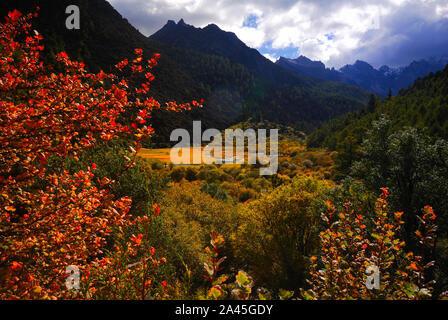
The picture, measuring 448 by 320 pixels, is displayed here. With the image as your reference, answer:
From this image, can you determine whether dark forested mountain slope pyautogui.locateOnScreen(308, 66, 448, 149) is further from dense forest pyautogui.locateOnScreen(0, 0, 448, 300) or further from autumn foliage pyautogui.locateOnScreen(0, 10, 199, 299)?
autumn foliage pyautogui.locateOnScreen(0, 10, 199, 299)

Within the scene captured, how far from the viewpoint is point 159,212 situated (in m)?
2.50

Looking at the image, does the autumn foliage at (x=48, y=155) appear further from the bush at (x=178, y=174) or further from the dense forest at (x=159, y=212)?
the bush at (x=178, y=174)

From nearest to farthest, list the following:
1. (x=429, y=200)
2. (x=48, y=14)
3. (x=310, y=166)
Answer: (x=429, y=200) < (x=310, y=166) < (x=48, y=14)

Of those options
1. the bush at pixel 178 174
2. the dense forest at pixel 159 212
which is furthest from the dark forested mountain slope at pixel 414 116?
the bush at pixel 178 174

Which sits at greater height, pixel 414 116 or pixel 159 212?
pixel 414 116

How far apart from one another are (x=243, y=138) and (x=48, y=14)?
319 ft

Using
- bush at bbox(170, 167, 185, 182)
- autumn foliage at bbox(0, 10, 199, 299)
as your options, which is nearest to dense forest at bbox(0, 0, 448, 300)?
autumn foliage at bbox(0, 10, 199, 299)

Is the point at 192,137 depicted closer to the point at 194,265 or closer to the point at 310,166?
the point at 310,166

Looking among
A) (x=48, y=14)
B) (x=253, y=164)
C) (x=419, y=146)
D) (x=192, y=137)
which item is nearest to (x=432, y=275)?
(x=419, y=146)

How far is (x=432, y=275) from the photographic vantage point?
12352 millimetres

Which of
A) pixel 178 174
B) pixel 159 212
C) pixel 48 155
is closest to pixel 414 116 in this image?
pixel 178 174

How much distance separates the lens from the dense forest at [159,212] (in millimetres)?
3189

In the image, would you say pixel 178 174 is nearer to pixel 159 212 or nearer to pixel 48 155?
pixel 48 155

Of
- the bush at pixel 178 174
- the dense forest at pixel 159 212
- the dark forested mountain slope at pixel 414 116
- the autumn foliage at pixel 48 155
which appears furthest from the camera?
the dark forested mountain slope at pixel 414 116
